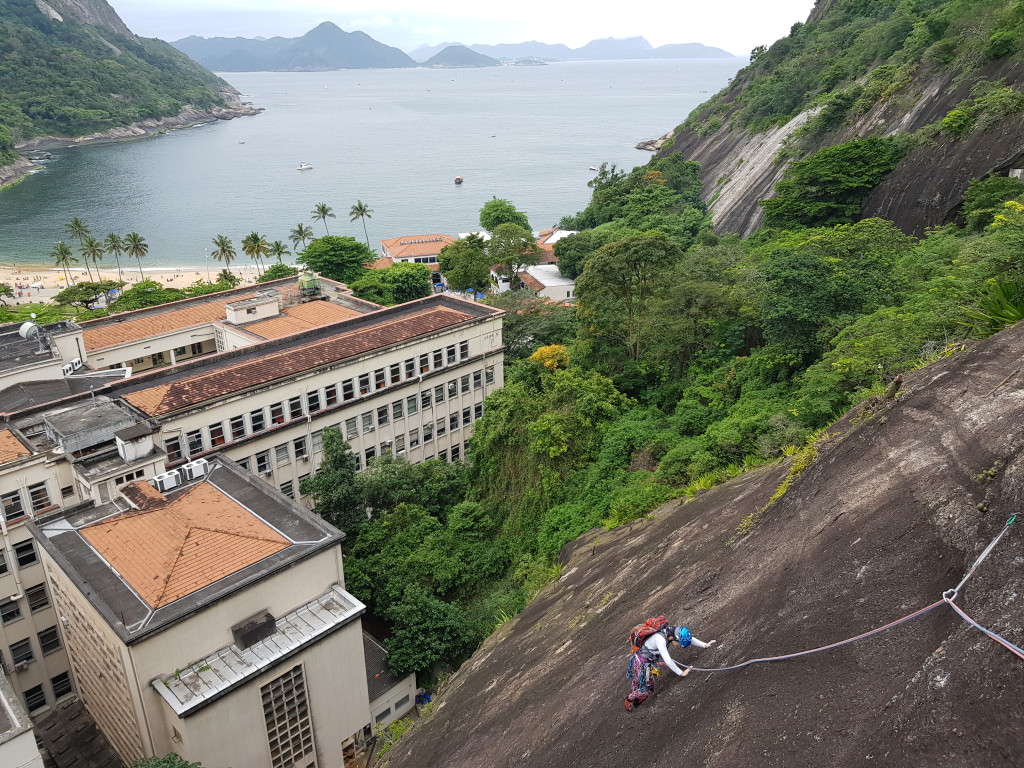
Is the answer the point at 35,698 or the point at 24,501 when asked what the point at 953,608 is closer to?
the point at 24,501

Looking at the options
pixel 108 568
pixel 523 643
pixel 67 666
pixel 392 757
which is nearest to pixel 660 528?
pixel 523 643

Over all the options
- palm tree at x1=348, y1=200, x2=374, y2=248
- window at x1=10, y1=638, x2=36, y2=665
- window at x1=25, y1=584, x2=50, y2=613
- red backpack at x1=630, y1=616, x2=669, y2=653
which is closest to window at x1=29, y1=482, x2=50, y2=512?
window at x1=25, y1=584, x2=50, y2=613

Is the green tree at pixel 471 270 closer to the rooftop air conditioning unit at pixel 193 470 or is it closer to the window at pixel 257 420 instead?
the window at pixel 257 420

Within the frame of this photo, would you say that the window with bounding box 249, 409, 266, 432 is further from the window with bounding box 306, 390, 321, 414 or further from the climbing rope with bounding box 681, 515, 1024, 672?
the climbing rope with bounding box 681, 515, 1024, 672

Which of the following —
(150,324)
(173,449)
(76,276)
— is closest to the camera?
(173,449)

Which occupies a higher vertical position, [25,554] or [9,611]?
[25,554]

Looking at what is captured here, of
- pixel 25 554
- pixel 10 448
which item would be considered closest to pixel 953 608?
pixel 25 554

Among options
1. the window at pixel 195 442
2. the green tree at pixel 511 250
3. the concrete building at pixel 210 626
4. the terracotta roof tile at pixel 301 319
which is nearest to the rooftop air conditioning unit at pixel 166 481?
the concrete building at pixel 210 626
